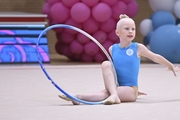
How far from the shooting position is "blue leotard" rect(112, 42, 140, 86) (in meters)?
3.22

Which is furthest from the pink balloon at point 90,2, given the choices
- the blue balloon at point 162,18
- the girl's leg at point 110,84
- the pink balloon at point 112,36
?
the girl's leg at point 110,84

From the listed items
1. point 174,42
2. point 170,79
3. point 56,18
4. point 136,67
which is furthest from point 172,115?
point 56,18

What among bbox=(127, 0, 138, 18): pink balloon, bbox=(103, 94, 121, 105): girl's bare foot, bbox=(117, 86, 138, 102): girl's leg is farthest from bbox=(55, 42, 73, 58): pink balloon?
bbox=(103, 94, 121, 105): girl's bare foot

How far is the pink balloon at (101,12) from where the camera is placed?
656 centimetres

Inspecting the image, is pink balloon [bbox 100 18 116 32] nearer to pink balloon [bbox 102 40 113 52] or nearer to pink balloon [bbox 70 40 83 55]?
pink balloon [bbox 102 40 113 52]

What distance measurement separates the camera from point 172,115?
2.65 metres

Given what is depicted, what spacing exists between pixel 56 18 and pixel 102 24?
687mm

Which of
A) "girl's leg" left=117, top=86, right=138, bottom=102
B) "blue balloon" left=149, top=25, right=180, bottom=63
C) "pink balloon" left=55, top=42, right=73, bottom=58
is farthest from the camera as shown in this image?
"pink balloon" left=55, top=42, right=73, bottom=58

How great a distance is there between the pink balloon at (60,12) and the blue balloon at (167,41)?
131 cm

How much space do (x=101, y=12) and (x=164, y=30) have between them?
0.93 meters

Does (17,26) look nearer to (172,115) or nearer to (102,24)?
(102,24)

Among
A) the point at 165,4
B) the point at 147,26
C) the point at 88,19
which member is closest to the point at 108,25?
the point at 88,19

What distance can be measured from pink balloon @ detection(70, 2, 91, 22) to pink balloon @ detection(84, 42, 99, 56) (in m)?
0.40

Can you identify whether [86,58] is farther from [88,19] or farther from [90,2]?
[90,2]
